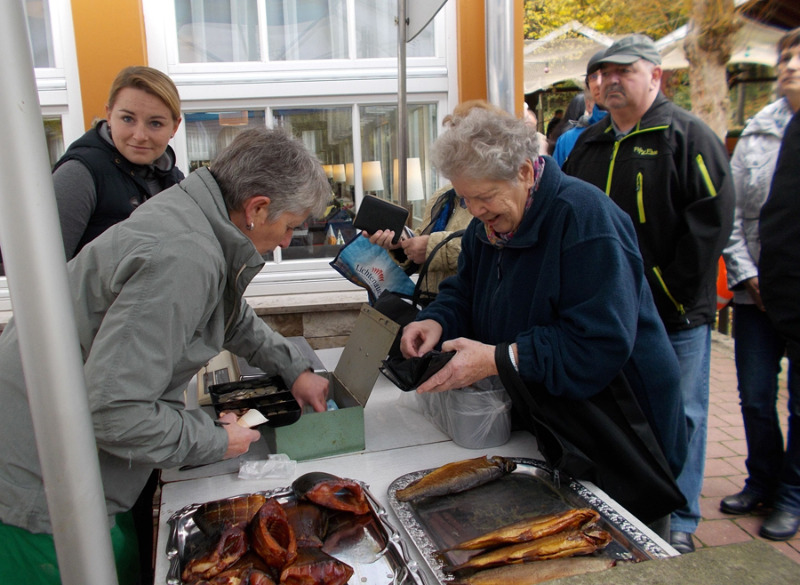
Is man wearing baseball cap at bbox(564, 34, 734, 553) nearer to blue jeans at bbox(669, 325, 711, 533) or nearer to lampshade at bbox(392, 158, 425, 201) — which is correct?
blue jeans at bbox(669, 325, 711, 533)

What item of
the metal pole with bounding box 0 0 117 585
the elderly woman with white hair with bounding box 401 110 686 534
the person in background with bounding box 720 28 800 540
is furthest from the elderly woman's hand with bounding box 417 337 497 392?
the person in background with bounding box 720 28 800 540

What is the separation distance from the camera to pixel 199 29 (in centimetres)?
378

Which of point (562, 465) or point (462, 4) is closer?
point (562, 465)

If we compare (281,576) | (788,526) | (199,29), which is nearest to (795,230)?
(788,526)

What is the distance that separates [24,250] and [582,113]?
5.08 m

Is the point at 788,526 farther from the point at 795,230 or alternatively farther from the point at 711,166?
the point at 711,166

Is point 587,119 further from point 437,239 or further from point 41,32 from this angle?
point 41,32

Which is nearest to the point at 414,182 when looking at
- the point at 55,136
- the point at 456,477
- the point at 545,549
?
the point at 55,136

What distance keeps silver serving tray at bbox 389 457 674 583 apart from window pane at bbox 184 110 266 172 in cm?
300

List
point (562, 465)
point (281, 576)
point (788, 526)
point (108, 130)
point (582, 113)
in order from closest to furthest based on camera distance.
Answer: point (281, 576), point (562, 465), point (108, 130), point (788, 526), point (582, 113)

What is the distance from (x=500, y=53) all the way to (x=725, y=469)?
284 centimetres

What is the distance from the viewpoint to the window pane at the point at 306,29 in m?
3.87

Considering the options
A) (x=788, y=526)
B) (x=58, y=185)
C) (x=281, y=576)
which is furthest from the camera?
(x=788, y=526)

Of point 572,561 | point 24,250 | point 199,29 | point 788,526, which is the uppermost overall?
point 199,29
